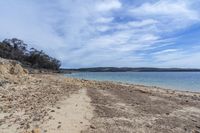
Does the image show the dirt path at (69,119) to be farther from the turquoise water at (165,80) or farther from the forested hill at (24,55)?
the forested hill at (24,55)

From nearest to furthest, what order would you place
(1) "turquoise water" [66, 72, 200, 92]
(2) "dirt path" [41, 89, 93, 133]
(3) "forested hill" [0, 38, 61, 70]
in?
(2) "dirt path" [41, 89, 93, 133]
(1) "turquoise water" [66, 72, 200, 92]
(3) "forested hill" [0, 38, 61, 70]

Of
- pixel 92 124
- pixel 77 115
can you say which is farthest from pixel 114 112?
pixel 92 124

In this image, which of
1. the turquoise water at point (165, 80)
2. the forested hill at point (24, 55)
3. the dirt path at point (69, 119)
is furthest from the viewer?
the forested hill at point (24, 55)

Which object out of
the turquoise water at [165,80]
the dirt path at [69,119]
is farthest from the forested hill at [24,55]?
the dirt path at [69,119]

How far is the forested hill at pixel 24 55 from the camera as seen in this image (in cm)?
8927

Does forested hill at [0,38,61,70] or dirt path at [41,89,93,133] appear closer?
dirt path at [41,89,93,133]

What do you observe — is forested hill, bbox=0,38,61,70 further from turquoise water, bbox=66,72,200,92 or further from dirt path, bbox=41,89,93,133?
dirt path, bbox=41,89,93,133

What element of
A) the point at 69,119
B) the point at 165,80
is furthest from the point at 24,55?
the point at 69,119

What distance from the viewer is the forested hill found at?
89.3m

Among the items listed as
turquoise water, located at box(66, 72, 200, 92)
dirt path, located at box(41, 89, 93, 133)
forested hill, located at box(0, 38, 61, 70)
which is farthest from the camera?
forested hill, located at box(0, 38, 61, 70)

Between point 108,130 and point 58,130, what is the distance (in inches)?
50.7

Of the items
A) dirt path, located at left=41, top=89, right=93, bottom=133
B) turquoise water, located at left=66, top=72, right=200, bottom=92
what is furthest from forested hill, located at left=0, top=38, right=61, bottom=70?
dirt path, located at left=41, top=89, right=93, bottom=133

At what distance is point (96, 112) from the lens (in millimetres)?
9219

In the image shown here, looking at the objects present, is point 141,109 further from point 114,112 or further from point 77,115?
point 77,115
